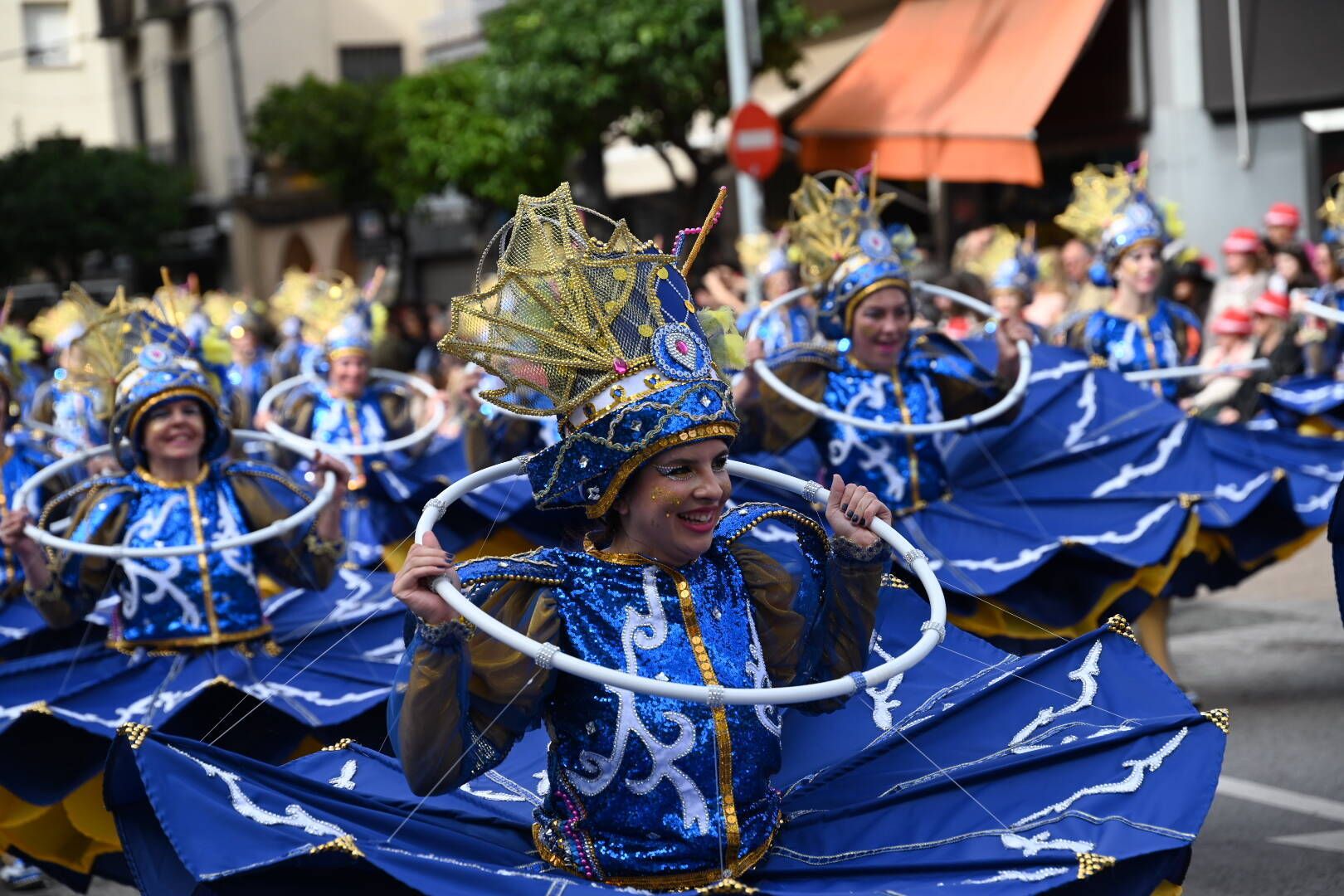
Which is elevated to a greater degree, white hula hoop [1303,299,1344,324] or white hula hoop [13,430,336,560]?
white hula hoop [1303,299,1344,324]

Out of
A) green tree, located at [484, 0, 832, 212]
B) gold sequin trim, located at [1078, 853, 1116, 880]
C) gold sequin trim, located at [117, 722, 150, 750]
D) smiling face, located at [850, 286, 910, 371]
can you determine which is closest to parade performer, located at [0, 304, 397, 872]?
gold sequin trim, located at [117, 722, 150, 750]

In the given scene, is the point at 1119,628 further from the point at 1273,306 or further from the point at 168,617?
the point at 1273,306

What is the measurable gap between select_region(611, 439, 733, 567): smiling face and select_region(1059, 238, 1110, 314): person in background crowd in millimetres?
7501

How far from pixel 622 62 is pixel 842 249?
11.7 meters

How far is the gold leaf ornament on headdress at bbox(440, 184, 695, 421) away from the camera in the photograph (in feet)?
12.5

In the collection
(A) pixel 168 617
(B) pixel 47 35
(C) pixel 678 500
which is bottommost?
(A) pixel 168 617

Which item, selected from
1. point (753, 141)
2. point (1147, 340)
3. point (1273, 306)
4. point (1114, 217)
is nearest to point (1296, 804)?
point (1147, 340)

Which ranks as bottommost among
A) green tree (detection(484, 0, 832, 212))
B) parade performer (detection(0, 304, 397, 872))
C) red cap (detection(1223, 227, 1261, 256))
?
parade performer (detection(0, 304, 397, 872))

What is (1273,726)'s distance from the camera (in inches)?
311

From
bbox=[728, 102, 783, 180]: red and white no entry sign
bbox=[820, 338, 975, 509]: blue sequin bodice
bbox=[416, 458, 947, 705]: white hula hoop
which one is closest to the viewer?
bbox=[416, 458, 947, 705]: white hula hoop

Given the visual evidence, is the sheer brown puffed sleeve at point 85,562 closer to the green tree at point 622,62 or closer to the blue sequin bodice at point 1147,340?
the blue sequin bodice at point 1147,340

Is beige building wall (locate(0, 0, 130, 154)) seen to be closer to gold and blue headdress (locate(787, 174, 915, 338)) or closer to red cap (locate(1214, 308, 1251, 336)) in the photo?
red cap (locate(1214, 308, 1251, 336))

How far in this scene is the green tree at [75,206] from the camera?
34469mm

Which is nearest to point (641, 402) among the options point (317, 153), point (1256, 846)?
point (1256, 846)
